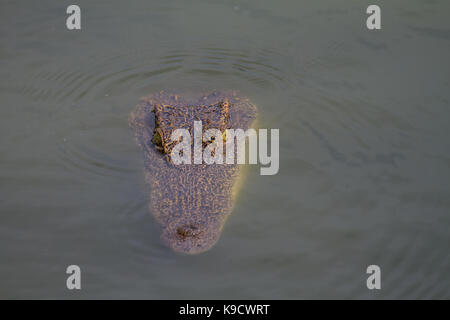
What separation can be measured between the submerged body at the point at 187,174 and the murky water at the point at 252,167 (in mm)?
123

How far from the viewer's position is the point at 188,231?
3.78 metres

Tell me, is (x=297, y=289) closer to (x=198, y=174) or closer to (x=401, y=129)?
(x=198, y=174)

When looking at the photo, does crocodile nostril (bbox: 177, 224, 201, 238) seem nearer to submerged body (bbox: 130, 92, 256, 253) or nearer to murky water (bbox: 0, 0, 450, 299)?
submerged body (bbox: 130, 92, 256, 253)

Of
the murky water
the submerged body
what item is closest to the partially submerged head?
the submerged body

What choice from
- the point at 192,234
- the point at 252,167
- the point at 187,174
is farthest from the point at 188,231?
the point at 252,167

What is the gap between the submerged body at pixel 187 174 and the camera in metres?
3.84

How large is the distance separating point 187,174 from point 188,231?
2.27 ft

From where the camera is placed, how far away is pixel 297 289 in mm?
3707

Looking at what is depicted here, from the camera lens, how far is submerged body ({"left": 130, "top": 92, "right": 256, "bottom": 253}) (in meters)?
3.84

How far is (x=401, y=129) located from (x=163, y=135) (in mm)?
2404

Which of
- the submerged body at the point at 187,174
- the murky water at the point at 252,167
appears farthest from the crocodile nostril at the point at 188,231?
the murky water at the point at 252,167

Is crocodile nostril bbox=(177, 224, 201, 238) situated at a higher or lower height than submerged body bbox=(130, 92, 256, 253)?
lower

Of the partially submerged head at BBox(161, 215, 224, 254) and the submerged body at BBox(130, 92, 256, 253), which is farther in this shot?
the submerged body at BBox(130, 92, 256, 253)

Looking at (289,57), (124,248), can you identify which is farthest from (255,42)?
(124,248)
